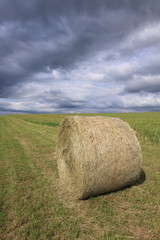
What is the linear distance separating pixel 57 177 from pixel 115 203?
2433 mm

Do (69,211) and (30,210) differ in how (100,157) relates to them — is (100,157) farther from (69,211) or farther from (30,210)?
(30,210)

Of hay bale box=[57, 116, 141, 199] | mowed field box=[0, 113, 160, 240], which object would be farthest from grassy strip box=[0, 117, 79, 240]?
hay bale box=[57, 116, 141, 199]

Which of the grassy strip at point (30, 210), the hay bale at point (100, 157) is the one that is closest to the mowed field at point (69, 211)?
the grassy strip at point (30, 210)

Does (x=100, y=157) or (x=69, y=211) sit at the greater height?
(x=100, y=157)

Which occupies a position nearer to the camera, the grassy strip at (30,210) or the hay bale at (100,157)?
the grassy strip at (30,210)

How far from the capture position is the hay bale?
4.41 metres

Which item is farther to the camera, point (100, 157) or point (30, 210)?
point (100, 157)

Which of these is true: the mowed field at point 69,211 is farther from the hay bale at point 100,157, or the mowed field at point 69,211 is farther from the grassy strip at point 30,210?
the hay bale at point 100,157

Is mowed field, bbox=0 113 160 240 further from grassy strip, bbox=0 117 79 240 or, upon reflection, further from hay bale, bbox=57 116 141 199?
hay bale, bbox=57 116 141 199

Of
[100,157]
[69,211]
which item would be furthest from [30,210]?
[100,157]

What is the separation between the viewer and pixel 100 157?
4.47 m

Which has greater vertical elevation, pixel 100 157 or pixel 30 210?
pixel 100 157

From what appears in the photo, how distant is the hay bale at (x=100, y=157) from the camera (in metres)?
4.41

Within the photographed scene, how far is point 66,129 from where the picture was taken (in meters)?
5.88
